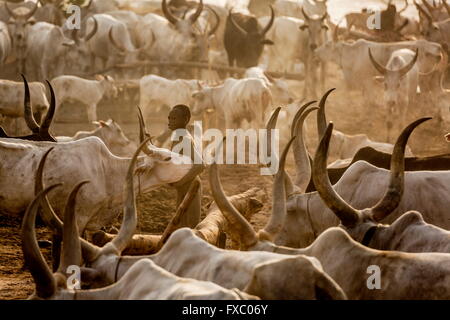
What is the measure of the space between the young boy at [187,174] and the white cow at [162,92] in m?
7.13

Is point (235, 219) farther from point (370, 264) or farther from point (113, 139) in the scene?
point (113, 139)

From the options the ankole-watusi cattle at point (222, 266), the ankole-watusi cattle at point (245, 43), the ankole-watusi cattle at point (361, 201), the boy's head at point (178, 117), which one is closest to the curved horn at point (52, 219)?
the ankole-watusi cattle at point (222, 266)

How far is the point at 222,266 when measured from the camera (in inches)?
218

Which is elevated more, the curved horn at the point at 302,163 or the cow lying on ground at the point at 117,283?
the curved horn at the point at 302,163

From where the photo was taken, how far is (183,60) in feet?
69.1

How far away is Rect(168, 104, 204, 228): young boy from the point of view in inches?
348

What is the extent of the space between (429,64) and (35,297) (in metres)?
13.4

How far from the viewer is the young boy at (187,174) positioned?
8836 millimetres

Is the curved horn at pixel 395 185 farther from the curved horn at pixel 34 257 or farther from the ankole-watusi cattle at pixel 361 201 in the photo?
the curved horn at pixel 34 257

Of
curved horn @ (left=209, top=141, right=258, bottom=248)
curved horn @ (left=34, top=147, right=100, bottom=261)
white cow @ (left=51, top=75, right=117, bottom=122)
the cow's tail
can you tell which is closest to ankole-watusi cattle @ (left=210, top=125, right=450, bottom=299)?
curved horn @ (left=209, top=141, right=258, bottom=248)

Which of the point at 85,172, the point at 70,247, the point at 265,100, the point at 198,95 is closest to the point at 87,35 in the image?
the point at 198,95

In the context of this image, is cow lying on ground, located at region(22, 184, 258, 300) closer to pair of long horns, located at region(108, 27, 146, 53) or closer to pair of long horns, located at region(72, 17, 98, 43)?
pair of long horns, located at region(72, 17, 98, 43)

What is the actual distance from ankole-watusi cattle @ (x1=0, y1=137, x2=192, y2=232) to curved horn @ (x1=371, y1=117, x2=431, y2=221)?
2.53 metres
